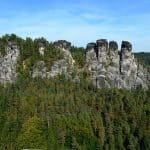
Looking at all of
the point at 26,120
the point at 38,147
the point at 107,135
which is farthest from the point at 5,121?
the point at 107,135

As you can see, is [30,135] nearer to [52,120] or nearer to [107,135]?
[52,120]

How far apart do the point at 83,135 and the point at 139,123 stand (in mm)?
20085

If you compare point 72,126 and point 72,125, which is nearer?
point 72,126

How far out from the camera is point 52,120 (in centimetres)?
17912

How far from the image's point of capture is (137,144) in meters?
168

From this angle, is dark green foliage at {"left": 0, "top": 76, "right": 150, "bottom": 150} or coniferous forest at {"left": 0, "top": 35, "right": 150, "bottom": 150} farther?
dark green foliage at {"left": 0, "top": 76, "right": 150, "bottom": 150}

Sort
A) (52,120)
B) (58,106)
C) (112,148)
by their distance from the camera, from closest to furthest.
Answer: (112,148) → (52,120) → (58,106)

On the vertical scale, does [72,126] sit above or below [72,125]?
below

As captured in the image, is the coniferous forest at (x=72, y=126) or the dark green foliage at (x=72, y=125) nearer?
the coniferous forest at (x=72, y=126)

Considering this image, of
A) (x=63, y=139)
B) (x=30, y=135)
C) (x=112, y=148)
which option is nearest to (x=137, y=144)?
(x=112, y=148)

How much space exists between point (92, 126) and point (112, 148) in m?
16.6

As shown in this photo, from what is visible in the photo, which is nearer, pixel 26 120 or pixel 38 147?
pixel 38 147

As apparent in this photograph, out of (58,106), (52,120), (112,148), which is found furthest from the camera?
(58,106)

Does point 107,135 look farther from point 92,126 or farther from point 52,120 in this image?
point 52,120
